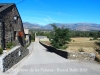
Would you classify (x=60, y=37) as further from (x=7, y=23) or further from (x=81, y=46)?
(x=81, y=46)

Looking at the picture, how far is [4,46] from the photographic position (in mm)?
21750

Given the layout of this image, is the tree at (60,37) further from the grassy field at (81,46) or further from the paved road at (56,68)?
the paved road at (56,68)

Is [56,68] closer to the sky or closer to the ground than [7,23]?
closer to the ground

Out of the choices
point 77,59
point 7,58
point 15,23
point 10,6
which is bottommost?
point 77,59

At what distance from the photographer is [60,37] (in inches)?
1304

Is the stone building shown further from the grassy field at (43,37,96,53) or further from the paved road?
the grassy field at (43,37,96,53)

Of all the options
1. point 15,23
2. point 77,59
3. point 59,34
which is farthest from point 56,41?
point 77,59

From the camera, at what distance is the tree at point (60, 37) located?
108 ft

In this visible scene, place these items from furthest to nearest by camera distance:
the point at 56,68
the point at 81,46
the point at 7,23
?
1. the point at 81,46
2. the point at 7,23
3. the point at 56,68

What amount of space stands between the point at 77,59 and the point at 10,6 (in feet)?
35.7

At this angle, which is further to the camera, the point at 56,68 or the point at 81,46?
the point at 81,46

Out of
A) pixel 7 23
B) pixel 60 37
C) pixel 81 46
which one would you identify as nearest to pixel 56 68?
pixel 7 23

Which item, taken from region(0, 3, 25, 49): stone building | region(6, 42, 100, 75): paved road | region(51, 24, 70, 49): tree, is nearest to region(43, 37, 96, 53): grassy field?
region(51, 24, 70, 49): tree

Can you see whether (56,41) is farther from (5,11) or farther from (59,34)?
(5,11)
